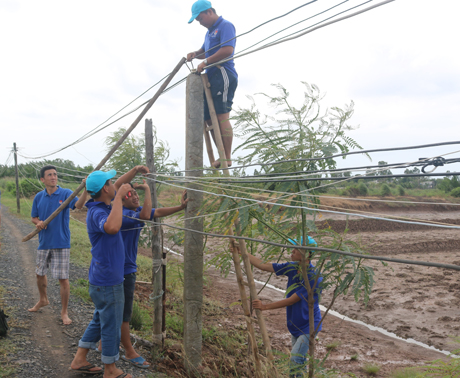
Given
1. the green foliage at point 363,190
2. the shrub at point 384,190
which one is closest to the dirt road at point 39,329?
the green foliage at point 363,190

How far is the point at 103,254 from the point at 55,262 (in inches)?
81.1

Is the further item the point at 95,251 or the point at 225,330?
the point at 225,330

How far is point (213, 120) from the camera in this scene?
4008 millimetres

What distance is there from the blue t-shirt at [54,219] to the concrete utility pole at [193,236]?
193 cm

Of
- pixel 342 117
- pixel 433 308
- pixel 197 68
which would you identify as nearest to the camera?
pixel 342 117

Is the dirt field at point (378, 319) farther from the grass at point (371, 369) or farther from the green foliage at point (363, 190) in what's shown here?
the green foliage at point (363, 190)

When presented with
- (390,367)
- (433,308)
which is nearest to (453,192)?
(433,308)

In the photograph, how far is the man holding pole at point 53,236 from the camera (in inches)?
195

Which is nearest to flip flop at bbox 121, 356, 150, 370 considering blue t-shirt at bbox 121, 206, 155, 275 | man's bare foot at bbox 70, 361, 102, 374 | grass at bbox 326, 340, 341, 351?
man's bare foot at bbox 70, 361, 102, 374

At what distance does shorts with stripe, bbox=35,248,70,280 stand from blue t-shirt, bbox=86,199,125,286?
1867mm

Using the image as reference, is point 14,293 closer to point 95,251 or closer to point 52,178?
point 52,178

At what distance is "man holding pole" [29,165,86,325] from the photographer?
16.3 feet

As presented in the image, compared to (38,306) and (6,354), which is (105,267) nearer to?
(6,354)

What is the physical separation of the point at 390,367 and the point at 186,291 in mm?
4695
